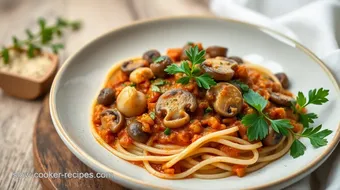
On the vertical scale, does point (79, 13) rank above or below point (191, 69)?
below

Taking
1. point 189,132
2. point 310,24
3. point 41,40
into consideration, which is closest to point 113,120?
point 189,132

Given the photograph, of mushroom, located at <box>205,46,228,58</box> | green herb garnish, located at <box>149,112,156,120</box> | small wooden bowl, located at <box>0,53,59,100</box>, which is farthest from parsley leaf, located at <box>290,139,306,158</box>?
small wooden bowl, located at <box>0,53,59,100</box>

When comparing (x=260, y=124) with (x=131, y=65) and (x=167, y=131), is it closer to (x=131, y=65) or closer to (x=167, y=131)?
(x=167, y=131)

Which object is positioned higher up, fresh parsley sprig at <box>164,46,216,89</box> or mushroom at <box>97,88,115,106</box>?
fresh parsley sprig at <box>164,46,216,89</box>

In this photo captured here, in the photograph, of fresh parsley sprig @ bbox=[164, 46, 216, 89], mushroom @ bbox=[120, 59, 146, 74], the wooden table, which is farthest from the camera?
the wooden table

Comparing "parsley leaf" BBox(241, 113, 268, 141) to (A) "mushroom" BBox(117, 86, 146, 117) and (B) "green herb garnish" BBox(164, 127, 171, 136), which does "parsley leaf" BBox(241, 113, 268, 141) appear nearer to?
(B) "green herb garnish" BBox(164, 127, 171, 136)

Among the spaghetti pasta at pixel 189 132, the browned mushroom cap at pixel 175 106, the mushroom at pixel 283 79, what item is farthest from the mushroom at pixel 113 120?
the mushroom at pixel 283 79
